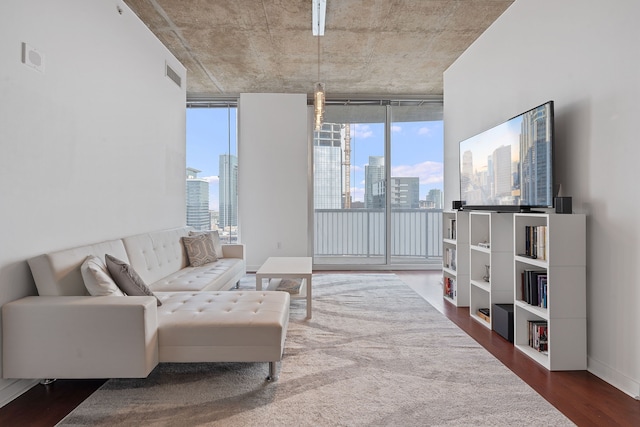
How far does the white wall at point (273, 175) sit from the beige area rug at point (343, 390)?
3.24 meters

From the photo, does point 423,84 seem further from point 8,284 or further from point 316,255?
point 8,284

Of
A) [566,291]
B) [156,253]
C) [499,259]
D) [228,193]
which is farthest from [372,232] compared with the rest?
[566,291]

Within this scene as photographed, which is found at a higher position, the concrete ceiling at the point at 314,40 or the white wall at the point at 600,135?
the concrete ceiling at the point at 314,40

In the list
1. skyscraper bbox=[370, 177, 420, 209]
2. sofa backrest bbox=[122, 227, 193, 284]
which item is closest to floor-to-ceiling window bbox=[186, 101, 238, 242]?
sofa backrest bbox=[122, 227, 193, 284]

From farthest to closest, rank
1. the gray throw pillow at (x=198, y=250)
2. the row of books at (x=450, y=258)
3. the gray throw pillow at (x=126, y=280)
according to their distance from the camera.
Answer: the row of books at (x=450, y=258)
the gray throw pillow at (x=198, y=250)
the gray throw pillow at (x=126, y=280)

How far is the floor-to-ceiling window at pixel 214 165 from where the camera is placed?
6492 mm

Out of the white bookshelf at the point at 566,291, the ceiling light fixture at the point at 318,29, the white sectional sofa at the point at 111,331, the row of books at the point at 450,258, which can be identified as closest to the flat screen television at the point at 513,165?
the white bookshelf at the point at 566,291

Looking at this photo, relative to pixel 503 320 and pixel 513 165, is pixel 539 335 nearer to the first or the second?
pixel 503 320

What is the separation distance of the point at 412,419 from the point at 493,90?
3.20m

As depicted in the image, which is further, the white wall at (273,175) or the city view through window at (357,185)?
the city view through window at (357,185)

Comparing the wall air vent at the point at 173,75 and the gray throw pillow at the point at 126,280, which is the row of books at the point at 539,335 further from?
the wall air vent at the point at 173,75

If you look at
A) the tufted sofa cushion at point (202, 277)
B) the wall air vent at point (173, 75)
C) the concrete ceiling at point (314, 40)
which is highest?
the concrete ceiling at point (314, 40)

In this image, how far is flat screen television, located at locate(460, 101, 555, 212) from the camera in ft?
8.77

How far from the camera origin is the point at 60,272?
2227mm
